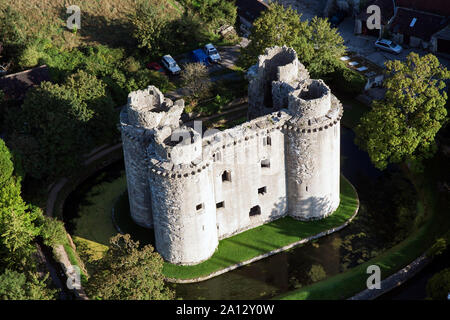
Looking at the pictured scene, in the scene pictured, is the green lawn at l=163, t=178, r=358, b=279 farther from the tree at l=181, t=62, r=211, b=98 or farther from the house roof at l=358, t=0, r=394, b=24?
the house roof at l=358, t=0, r=394, b=24

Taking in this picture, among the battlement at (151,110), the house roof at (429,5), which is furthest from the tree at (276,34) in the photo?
the battlement at (151,110)

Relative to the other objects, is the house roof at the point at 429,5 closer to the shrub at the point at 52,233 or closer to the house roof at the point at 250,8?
the house roof at the point at 250,8

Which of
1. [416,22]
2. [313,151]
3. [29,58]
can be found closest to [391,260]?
[313,151]

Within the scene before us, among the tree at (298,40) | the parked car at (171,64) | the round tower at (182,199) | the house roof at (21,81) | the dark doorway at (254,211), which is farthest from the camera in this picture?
the parked car at (171,64)

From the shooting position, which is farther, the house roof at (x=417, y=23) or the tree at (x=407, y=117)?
the house roof at (x=417, y=23)

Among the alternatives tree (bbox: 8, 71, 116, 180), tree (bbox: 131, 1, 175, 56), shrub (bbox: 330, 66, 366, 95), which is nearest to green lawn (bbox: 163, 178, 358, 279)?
tree (bbox: 8, 71, 116, 180)

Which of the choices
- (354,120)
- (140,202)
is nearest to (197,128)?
(140,202)
